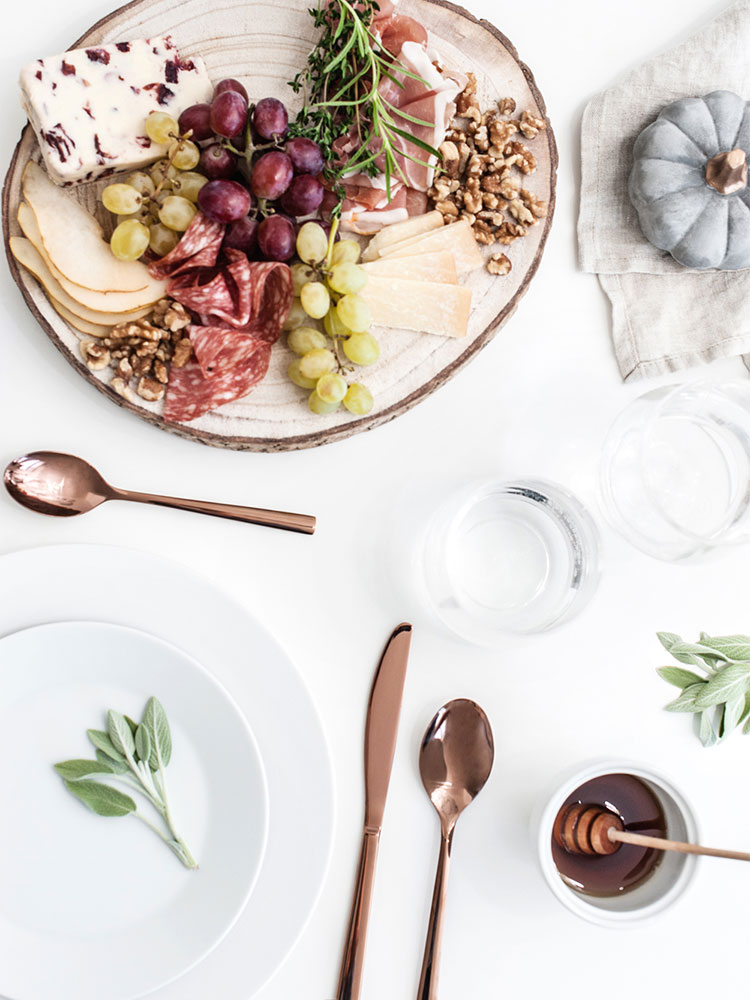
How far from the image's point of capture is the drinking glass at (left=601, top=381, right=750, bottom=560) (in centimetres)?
97

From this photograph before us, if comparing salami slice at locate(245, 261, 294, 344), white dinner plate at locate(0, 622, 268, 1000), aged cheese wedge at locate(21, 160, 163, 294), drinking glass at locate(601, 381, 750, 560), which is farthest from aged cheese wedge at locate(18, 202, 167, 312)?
drinking glass at locate(601, 381, 750, 560)

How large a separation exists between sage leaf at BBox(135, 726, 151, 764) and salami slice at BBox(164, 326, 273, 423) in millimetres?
341

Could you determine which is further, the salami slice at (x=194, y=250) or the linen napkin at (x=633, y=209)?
the linen napkin at (x=633, y=209)

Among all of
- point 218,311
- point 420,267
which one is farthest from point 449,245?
point 218,311

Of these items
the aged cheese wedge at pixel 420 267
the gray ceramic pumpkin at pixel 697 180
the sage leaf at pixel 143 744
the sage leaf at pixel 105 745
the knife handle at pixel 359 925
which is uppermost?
the gray ceramic pumpkin at pixel 697 180

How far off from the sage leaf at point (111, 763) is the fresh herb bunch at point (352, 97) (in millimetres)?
644

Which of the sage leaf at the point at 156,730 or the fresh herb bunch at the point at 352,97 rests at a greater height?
the fresh herb bunch at the point at 352,97

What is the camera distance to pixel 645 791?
0.94 m

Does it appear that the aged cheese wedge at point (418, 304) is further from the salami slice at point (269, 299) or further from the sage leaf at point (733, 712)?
the sage leaf at point (733, 712)

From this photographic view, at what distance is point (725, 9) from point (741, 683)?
0.84 meters

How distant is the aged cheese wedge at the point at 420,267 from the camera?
35.8 inches

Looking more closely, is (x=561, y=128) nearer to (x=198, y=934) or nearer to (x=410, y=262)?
(x=410, y=262)

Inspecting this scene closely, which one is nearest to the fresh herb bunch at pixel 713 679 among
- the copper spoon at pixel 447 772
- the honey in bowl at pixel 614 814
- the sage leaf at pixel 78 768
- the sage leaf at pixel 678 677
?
the sage leaf at pixel 678 677

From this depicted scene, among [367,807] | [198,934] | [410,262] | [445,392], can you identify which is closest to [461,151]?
[410,262]
